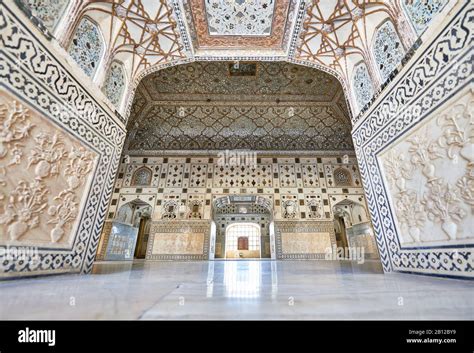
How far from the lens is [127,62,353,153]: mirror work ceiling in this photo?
5957 millimetres

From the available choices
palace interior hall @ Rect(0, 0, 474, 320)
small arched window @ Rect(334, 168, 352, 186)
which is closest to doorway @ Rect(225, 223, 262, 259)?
small arched window @ Rect(334, 168, 352, 186)

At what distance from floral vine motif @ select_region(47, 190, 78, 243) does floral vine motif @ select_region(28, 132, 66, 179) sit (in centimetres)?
24

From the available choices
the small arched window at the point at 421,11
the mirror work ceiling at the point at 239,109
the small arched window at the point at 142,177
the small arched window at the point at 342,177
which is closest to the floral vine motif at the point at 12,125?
the small arched window at the point at 421,11

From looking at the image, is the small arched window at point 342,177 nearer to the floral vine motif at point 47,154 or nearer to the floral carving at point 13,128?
the floral vine motif at point 47,154

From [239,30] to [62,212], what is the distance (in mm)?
3658

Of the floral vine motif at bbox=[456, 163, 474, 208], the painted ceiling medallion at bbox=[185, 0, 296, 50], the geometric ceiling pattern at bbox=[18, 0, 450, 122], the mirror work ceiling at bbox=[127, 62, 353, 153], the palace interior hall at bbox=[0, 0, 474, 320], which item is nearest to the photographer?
the palace interior hall at bbox=[0, 0, 474, 320]

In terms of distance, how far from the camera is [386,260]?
2139 millimetres

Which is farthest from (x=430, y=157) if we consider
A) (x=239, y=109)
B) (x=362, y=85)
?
(x=239, y=109)

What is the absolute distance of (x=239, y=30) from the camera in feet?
12.0

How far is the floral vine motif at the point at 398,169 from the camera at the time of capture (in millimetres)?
1924

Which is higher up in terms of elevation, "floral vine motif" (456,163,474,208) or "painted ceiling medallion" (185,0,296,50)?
"painted ceiling medallion" (185,0,296,50)

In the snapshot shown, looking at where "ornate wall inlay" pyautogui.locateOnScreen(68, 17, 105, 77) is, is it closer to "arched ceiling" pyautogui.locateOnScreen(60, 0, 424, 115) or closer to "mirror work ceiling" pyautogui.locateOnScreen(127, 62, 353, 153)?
"arched ceiling" pyautogui.locateOnScreen(60, 0, 424, 115)

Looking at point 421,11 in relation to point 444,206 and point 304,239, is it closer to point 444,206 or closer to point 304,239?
point 444,206
